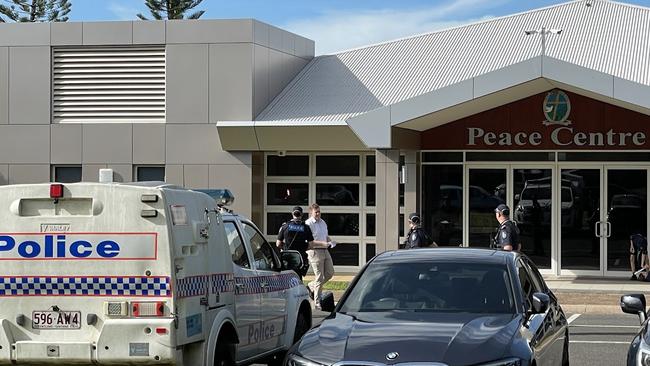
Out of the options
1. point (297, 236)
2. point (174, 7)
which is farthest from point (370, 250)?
point (174, 7)

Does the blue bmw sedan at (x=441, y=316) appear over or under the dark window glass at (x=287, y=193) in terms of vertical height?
under

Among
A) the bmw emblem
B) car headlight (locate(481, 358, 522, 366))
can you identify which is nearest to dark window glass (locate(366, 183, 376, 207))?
car headlight (locate(481, 358, 522, 366))

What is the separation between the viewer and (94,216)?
836cm

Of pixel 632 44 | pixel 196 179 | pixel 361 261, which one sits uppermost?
pixel 632 44

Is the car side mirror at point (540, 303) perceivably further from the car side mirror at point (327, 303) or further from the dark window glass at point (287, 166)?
the dark window glass at point (287, 166)

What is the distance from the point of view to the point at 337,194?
25.5 m

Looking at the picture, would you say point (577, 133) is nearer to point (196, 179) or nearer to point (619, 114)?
point (619, 114)

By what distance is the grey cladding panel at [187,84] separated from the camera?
977 inches

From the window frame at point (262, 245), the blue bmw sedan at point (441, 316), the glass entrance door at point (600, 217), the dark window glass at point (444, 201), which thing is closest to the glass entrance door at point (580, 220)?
the glass entrance door at point (600, 217)

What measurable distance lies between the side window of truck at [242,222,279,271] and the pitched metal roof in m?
13.7

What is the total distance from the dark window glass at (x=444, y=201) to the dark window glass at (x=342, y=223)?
1737 mm

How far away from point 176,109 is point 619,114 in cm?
1019

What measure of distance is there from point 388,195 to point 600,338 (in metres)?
8.00

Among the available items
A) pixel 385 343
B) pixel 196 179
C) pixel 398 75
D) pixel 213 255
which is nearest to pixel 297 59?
pixel 398 75
